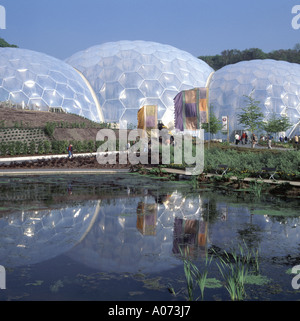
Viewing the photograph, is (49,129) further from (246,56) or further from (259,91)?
(246,56)

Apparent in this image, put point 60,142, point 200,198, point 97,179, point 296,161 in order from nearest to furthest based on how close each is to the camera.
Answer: point 200,198
point 296,161
point 97,179
point 60,142

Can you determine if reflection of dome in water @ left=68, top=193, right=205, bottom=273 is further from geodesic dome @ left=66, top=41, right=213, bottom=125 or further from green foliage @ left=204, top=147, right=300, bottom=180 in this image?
geodesic dome @ left=66, top=41, right=213, bottom=125

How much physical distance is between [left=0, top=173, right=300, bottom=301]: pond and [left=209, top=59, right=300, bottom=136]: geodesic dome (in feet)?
125

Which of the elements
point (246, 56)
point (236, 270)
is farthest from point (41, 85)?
point (246, 56)

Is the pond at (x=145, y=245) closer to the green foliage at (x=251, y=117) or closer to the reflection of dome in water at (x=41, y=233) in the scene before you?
the reflection of dome in water at (x=41, y=233)

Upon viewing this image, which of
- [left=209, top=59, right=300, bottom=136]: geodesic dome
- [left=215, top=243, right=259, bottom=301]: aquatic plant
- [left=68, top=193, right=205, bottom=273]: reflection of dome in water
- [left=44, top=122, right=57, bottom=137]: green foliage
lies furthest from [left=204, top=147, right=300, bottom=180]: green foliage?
[left=209, top=59, right=300, bottom=136]: geodesic dome

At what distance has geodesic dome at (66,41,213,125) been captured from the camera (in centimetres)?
4847

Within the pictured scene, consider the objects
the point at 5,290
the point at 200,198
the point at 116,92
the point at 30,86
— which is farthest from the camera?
the point at 116,92

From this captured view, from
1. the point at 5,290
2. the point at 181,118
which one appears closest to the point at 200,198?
the point at 5,290

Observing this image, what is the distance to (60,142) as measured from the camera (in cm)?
3044

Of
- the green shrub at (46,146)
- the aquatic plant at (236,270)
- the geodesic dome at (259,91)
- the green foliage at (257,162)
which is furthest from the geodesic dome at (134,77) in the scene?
the aquatic plant at (236,270)

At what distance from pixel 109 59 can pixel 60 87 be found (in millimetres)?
9796

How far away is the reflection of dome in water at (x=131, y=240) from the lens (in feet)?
19.8

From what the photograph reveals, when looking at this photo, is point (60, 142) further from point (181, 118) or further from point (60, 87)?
point (60, 87)
